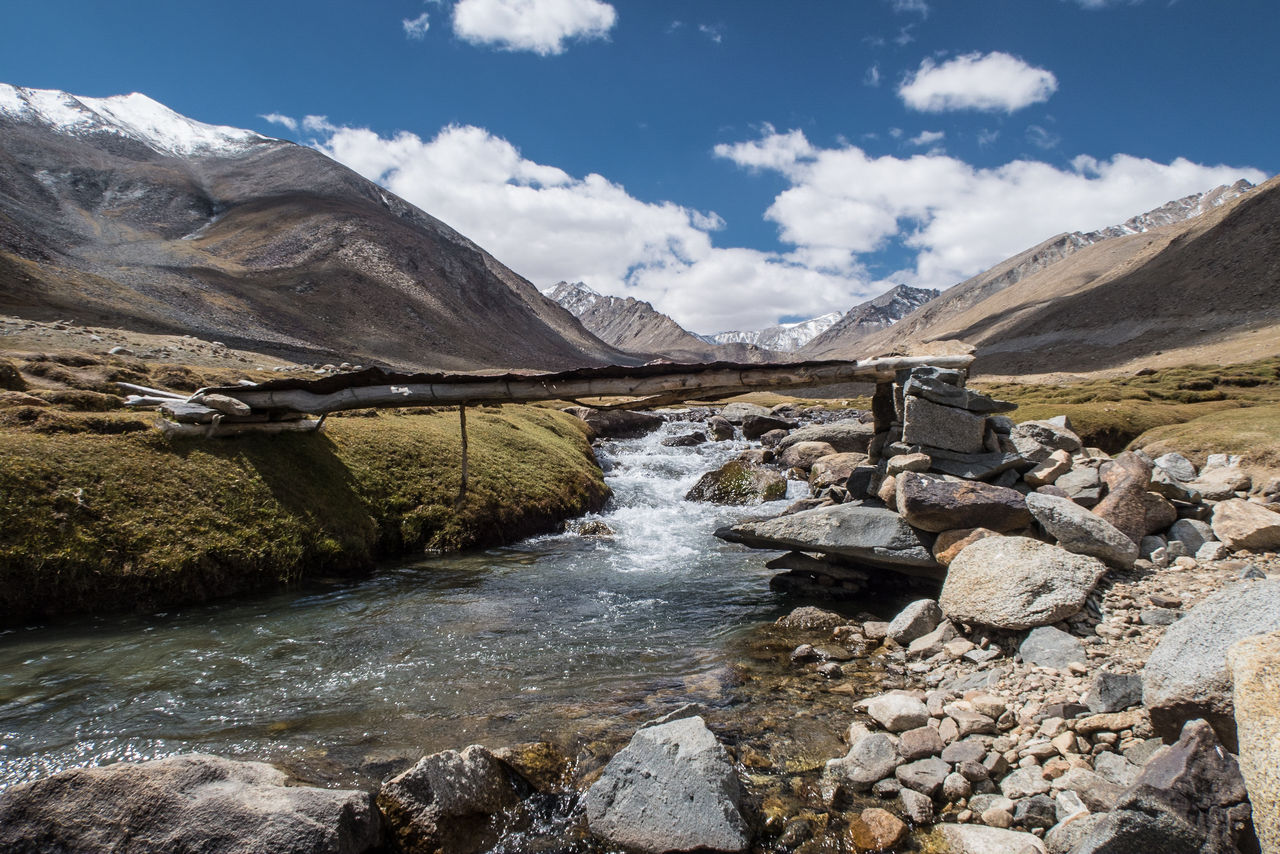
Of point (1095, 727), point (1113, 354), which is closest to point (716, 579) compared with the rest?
point (1095, 727)

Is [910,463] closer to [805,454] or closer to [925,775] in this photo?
[925,775]

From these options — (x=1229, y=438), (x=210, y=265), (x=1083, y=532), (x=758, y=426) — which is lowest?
(x=1083, y=532)

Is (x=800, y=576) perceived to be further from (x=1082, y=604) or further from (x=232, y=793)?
(x=232, y=793)

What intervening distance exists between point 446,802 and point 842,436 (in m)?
26.3

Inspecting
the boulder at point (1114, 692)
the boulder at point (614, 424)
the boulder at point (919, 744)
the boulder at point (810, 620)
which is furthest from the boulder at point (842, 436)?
the boulder at point (919, 744)

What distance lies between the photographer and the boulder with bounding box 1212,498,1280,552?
9.39 metres

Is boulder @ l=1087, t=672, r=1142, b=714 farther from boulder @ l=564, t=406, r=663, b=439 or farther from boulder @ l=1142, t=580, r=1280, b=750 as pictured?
boulder @ l=564, t=406, r=663, b=439

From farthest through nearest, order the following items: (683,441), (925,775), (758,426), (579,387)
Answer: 1. (758,426)
2. (683,441)
3. (579,387)
4. (925,775)

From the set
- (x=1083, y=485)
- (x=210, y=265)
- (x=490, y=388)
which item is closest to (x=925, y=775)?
(x=1083, y=485)

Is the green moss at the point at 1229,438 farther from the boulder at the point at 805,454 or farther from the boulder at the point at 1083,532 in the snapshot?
the boulder at the point at 805,454

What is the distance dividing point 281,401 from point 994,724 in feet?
45.5

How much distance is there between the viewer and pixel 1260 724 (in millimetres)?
4035

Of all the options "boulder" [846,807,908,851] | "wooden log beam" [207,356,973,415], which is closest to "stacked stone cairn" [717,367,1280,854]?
"boulder" [846,807,908,851]

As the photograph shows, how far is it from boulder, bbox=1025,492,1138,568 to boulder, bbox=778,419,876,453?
18.3 m
